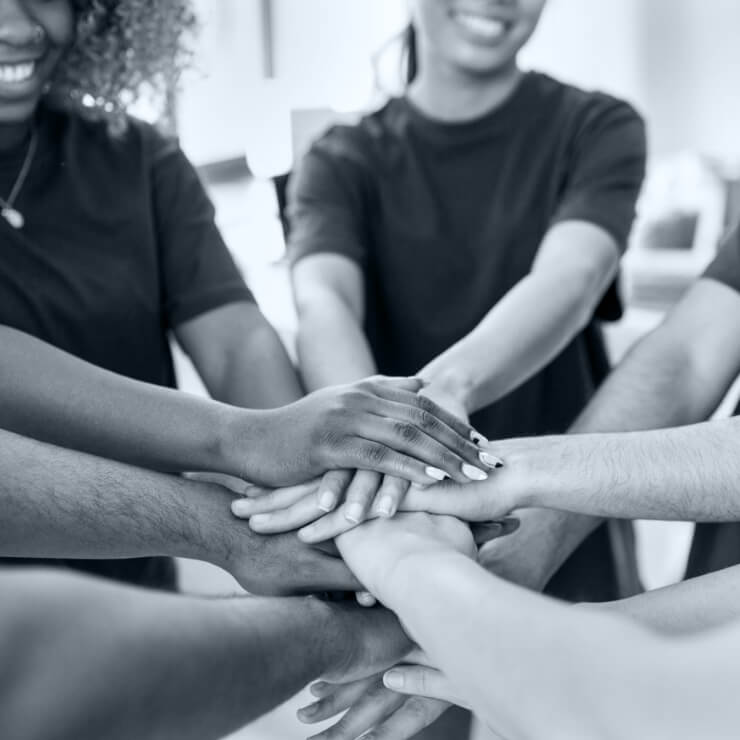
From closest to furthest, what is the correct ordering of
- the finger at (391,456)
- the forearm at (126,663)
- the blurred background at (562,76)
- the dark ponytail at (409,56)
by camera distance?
A: 1. the forearm at (126,663)
2. the finger at (391,456)
3. the dark ponytail at (409,56)
4. the blurred background at (562,76)

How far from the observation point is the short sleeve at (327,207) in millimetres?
1571

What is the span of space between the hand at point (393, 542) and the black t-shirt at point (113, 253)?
0.39m

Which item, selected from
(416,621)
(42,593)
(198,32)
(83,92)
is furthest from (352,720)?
(198,32)

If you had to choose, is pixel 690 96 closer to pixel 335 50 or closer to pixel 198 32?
pixel 335 50

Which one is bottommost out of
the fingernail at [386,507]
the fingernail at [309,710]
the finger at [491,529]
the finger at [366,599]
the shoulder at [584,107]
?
the fingernail at [309,710]

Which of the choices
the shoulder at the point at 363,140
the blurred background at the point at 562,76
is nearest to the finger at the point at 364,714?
the shoulder at the point at 363,140

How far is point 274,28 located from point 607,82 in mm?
1525

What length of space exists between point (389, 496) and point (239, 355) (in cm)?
39

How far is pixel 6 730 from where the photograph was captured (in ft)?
1.95

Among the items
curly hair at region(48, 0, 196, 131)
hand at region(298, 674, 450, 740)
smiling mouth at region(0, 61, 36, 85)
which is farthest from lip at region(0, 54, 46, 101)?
hand at region(298, 674, 450, 740)

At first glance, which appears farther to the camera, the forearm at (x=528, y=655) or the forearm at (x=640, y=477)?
the forearm at (x=640, y=477)

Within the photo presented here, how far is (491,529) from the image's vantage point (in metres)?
1.19

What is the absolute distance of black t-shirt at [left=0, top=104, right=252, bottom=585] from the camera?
1.28 meters

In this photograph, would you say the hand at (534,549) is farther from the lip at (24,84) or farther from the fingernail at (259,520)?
the lip at (24,84)
